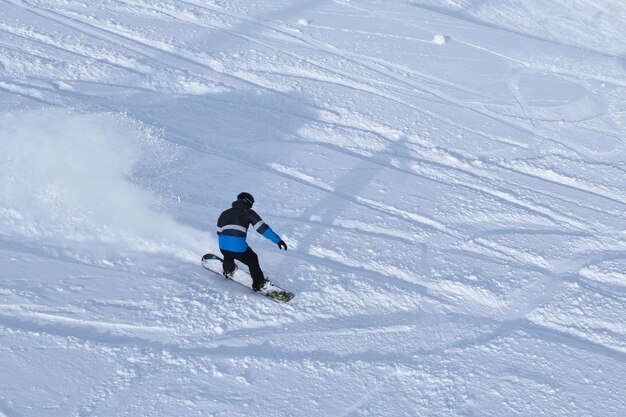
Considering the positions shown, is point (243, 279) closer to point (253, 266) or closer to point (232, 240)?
point (253, 266)

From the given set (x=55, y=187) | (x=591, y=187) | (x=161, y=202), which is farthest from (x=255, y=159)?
(x=591, y=187)

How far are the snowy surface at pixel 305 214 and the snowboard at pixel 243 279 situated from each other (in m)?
0.10

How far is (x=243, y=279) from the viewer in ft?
28.0

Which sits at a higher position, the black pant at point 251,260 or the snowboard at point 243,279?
the black pant at point 251,260

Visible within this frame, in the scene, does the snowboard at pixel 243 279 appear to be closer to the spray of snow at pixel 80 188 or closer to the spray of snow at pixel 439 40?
the spray of snow at pixel 80 188

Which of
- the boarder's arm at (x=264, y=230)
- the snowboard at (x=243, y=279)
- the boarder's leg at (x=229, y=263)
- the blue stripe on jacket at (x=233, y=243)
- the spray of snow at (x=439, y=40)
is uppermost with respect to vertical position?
the spray of snow at (x=439, y=40)

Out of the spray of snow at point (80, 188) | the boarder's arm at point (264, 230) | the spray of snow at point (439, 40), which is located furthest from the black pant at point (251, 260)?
the spray of snow at point (439, 40)

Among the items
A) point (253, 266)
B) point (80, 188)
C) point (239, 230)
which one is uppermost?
point (239, 230)

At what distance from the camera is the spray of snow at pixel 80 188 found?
8922 mm

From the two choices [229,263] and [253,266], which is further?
[229,263]

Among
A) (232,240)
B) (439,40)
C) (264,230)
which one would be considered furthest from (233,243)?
(439,40)

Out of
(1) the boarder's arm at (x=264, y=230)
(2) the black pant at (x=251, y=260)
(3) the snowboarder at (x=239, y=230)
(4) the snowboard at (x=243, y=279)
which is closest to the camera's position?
(1) the boarder's arm at (x=264, y=230)

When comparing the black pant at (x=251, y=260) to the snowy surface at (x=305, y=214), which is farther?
the black pant at (x=251, y=260)

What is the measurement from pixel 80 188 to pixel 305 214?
9.85 ft
